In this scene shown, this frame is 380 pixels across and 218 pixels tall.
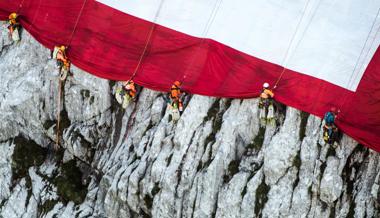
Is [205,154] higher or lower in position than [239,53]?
lower

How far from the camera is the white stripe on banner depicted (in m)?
29.5

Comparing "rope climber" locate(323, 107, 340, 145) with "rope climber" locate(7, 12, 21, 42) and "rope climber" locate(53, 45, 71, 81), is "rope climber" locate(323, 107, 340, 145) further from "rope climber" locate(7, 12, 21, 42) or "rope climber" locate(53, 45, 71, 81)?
"rope climber" locate(7, 12, 21, 42)

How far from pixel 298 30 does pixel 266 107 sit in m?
5.04

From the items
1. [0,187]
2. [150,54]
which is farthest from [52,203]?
[150,54]

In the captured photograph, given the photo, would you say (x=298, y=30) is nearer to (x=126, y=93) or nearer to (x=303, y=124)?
(x=303, y=124)

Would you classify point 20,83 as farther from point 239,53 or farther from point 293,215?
point 293,215

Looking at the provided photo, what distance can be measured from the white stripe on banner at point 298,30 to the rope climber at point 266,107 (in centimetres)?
251

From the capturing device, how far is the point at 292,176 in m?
27.0

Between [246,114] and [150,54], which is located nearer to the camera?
[246,114]

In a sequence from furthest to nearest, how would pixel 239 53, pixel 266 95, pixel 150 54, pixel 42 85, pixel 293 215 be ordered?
pixel 42 85, pixel 150 54, pixel 239 53, pixel 266 95, pixel 293 215

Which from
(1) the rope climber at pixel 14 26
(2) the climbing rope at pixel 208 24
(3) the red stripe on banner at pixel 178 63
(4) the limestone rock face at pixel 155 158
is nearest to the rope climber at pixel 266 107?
(4) the limestone rock face at pixel 155 158

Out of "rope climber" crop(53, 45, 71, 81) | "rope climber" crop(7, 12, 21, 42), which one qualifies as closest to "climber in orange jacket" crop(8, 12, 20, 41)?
"rope climber" crop(7, 12, 21, 42)

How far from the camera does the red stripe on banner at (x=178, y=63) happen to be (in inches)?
1094

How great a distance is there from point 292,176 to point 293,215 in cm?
169
